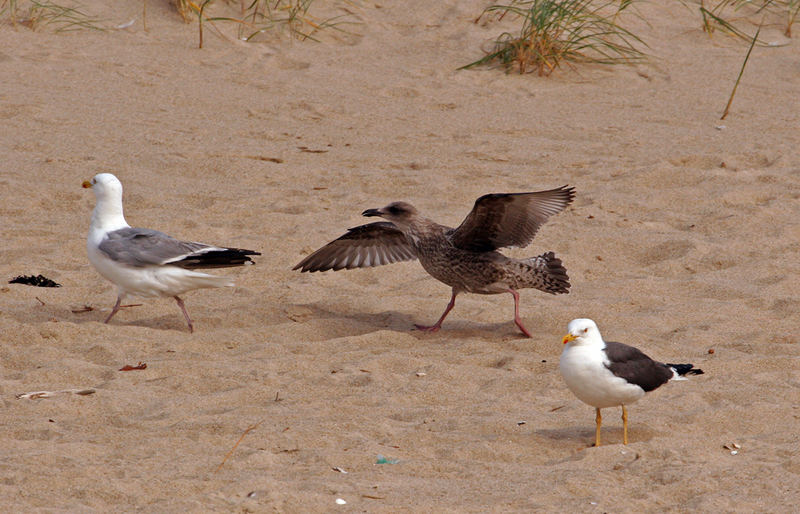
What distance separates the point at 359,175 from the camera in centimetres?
899

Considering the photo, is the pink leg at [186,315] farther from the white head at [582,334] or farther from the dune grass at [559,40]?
the dune grass at [559,40]

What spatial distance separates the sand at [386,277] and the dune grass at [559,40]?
0.24 metres

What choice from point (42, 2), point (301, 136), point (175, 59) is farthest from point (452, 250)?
point (42, 2)

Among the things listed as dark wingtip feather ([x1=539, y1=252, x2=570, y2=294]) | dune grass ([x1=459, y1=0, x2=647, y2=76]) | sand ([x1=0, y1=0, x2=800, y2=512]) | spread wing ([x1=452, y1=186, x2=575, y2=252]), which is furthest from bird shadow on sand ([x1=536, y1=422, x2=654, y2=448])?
dune grass ([x1=459, y1=0, x2=647, y2=76])

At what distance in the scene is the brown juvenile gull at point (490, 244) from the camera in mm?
6305

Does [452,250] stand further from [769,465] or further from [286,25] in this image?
[286,25]

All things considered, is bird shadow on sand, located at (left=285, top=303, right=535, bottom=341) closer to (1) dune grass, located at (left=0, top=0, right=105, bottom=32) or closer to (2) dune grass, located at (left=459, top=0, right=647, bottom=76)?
(2) dune grass, located at (left=459, top=0, right=647, bottom=76)

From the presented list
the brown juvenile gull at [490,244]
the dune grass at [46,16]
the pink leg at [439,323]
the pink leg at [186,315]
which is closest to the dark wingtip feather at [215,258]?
the pink leg at [186,315]

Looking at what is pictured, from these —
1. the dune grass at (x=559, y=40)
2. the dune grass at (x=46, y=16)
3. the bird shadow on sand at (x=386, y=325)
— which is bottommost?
the bird shadow on sand at (x=386, y=325)

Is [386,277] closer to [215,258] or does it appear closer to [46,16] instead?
[215,258]

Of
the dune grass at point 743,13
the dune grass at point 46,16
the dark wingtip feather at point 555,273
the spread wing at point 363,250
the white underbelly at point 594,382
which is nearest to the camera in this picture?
the white underbelly at point 594,382

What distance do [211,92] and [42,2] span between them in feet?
8.23

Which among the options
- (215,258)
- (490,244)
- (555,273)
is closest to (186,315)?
(215,258)

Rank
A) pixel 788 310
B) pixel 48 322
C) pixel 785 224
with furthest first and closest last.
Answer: pixel 785 224, pixel 788 310, pixel 48 322
